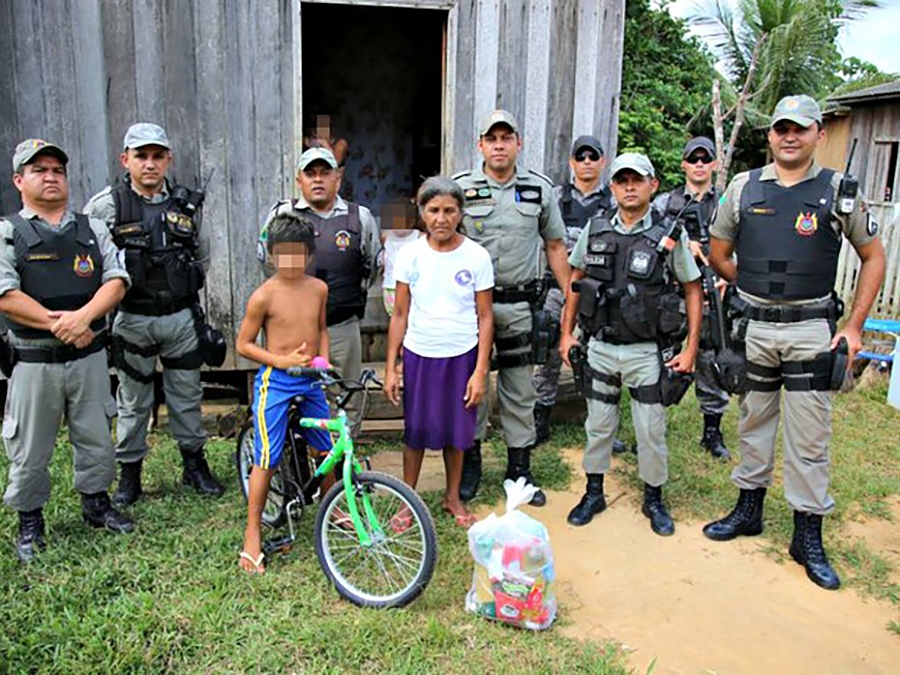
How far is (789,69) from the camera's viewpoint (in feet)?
55.6

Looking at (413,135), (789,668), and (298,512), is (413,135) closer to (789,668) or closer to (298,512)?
(298,512)

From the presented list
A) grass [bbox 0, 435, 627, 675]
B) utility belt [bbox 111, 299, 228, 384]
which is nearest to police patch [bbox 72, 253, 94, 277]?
utility belt [bbox 111, 299, 228, 384]

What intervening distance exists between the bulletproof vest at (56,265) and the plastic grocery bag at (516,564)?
2.13 meters

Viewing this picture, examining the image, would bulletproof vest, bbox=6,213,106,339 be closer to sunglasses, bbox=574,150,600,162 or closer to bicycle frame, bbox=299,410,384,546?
bicycle frame, bbox=299,410,384,546

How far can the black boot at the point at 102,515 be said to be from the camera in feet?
13.0

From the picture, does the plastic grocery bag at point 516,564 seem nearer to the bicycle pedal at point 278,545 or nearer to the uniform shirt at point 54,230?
the bicycle pedal at point 278,545

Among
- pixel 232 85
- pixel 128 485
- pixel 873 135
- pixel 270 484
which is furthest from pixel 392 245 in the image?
pixel 873 135

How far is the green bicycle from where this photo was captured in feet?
10.8

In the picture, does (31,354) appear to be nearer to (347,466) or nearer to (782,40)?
(347,466)

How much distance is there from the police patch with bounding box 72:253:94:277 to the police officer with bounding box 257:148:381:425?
0.83 m

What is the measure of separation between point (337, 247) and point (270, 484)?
4.22ft

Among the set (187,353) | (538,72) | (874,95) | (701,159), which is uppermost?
(874,95)

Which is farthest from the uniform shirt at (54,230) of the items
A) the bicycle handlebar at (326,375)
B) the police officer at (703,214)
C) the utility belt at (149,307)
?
the police officer at (703,214)

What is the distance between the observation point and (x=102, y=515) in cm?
398
